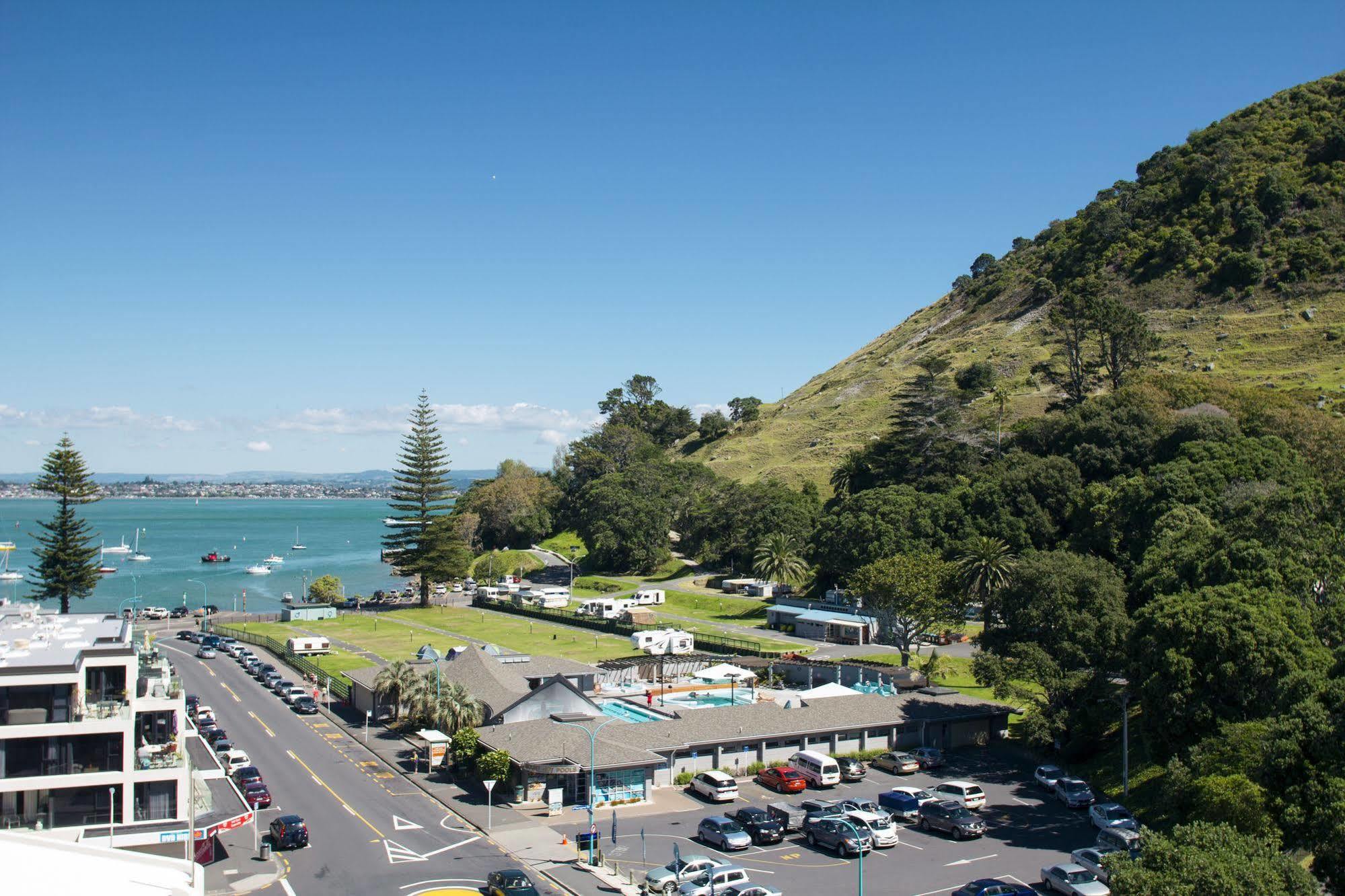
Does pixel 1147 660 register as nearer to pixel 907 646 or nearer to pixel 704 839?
pixel 704 839

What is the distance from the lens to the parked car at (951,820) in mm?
34781

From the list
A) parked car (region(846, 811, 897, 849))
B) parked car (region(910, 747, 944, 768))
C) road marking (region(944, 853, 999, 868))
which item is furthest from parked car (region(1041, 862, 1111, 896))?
parked car (region(910, 747, 944, 768))

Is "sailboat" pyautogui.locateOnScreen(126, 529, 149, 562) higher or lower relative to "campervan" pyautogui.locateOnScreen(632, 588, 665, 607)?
lower

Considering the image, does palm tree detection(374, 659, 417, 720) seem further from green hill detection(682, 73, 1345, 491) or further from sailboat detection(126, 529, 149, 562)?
sailboat detection(126, 529, 149, 562)

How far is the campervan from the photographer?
95750 millimetres

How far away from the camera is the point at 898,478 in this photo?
101188 millimetres

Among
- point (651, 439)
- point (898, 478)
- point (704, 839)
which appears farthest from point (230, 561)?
point (704, 839)

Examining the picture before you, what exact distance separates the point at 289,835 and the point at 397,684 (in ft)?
57.2

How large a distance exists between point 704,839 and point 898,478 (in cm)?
7106

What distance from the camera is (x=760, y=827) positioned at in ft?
113

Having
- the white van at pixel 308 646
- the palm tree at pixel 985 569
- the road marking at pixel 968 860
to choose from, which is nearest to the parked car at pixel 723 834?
the road marking at pixel 968 860

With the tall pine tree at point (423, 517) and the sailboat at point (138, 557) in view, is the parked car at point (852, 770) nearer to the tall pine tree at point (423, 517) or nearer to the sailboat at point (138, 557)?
the tall pine tree at point (423, 517)

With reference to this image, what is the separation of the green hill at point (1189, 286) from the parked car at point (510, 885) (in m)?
91.4

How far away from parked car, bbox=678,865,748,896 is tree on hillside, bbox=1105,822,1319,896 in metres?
10.9
